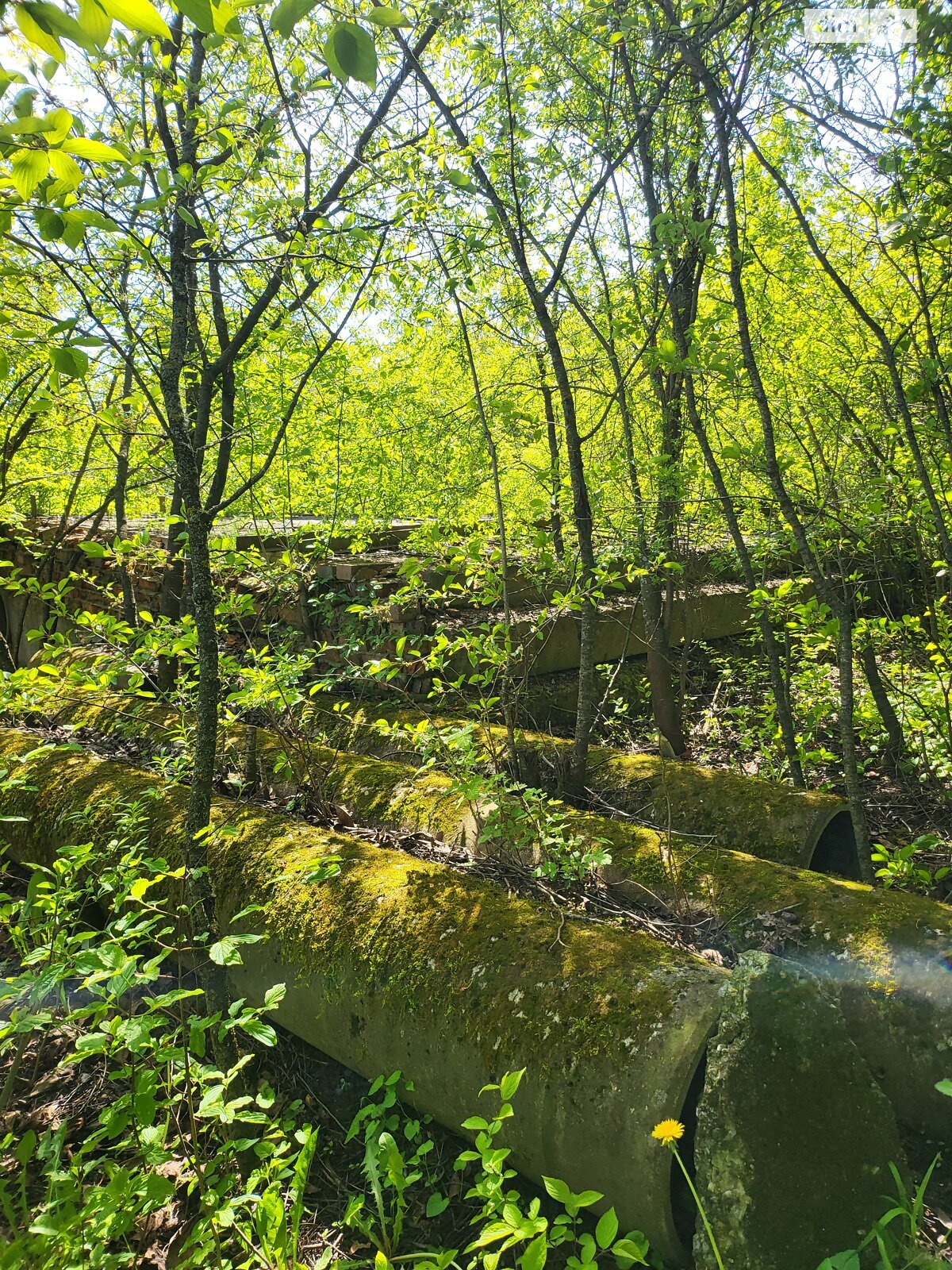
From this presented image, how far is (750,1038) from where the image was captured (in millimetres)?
1853

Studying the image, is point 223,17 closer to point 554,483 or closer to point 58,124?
point 58,124

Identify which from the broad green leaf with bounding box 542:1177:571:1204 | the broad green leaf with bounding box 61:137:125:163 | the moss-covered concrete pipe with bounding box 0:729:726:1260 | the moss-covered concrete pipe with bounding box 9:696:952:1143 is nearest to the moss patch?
the moss-covered concrete pipe with bounding box 0:729:726:1260

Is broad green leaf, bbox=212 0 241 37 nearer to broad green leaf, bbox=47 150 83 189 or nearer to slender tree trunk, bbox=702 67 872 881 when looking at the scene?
broad green leaf, bbox=47 150 83 189

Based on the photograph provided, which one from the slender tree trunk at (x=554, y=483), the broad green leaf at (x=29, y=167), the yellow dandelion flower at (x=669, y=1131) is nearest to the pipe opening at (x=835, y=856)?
the slender tree trunk at (x=554, y=483)

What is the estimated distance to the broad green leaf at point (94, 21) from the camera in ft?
2.84

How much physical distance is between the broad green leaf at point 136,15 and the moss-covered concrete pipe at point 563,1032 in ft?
7.03

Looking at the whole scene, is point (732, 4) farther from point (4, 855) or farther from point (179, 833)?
point (4, 855)

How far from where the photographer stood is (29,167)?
1.09m

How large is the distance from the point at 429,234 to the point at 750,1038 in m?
3.22

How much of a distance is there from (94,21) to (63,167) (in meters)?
0.27

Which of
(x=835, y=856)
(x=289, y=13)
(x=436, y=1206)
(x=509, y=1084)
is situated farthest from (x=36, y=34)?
(x=835, y=856)

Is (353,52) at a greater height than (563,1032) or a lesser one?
greater

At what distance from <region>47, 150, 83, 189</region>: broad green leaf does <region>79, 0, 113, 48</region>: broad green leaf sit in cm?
24

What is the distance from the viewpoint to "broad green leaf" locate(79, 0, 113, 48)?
34.1 inches
